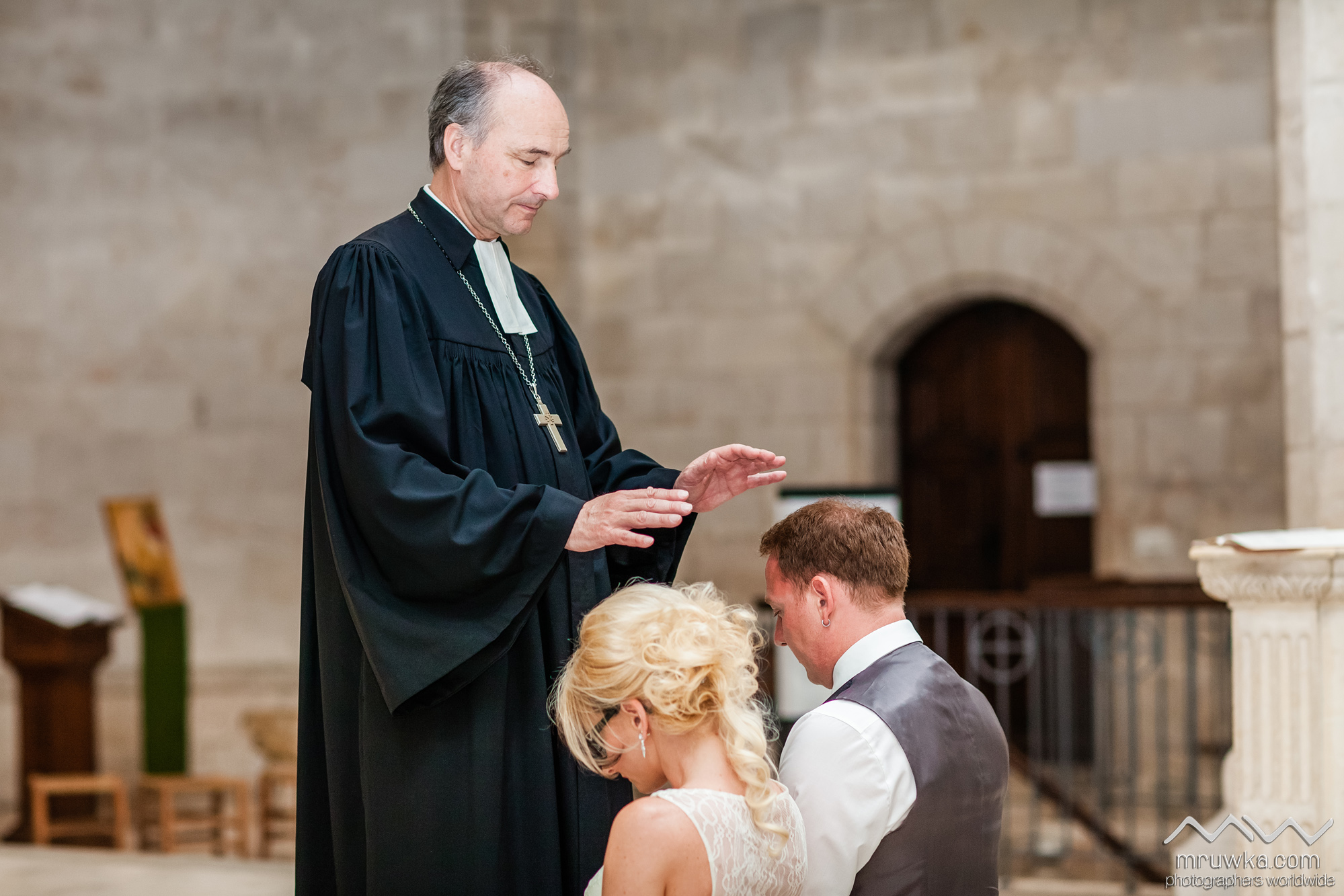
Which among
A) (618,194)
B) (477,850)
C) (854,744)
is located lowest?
(477,850)

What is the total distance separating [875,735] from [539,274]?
696 cm

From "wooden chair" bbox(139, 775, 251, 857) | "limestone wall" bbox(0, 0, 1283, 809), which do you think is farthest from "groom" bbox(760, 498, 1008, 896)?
"limestone wall" bbox(0, 0, 1283, 809)

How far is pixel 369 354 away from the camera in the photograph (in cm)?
194

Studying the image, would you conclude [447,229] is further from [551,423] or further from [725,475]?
[725,475]

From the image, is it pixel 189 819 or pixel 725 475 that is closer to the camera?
pixel 725 475

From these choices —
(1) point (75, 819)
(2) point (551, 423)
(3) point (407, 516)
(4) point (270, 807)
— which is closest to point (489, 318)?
(2) point (551, 423)

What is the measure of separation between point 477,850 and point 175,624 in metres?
6.08

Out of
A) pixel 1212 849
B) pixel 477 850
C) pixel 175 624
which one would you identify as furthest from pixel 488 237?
pixel 175 624

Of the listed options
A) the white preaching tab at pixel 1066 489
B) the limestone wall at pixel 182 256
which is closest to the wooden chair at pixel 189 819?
the limestone wall at pixel 182 256

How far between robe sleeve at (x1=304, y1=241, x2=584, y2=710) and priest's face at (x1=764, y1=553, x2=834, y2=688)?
348 millimetres

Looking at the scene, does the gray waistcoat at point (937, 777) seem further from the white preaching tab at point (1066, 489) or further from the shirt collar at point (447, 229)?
the white preaching tab at point (1066, 489)

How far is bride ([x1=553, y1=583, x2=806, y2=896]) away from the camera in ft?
5.51

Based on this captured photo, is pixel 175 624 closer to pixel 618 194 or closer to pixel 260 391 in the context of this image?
pixel 260 391

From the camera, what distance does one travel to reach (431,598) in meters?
1.90
